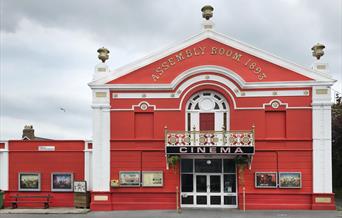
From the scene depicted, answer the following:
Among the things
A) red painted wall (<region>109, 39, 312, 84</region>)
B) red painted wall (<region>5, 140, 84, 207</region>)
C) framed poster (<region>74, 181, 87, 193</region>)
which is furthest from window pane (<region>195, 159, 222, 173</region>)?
red painted wall (<region>5, 140, 84, 207</region>)

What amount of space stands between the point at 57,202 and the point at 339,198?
51.0 feet

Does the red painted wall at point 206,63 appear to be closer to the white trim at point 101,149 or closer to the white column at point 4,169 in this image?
the white trim at point 101,149

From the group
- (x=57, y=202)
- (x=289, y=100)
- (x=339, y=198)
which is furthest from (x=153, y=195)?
(x=339, y=198)

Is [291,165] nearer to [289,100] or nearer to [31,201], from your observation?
[289,100]

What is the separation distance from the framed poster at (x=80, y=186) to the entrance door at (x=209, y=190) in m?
5.17

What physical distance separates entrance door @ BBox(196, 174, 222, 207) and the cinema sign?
70.3 inches

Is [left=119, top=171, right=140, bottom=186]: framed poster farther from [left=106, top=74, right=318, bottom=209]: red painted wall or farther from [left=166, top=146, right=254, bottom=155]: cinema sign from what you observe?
[left=166, top=146, right=254, bottom=155]: cinema sign

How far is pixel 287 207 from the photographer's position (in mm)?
18141

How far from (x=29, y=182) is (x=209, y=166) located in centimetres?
860

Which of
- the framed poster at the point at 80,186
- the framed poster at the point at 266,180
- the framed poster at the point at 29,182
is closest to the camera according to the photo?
the framed poster at the point at 266,180

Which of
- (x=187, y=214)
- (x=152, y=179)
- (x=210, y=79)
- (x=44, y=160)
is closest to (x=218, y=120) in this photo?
(x=210, y=79)

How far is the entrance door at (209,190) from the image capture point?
18703mm

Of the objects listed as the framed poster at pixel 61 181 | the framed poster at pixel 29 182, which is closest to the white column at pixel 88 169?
the framed poster at pixel 61 181

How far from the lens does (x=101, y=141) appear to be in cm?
1884
